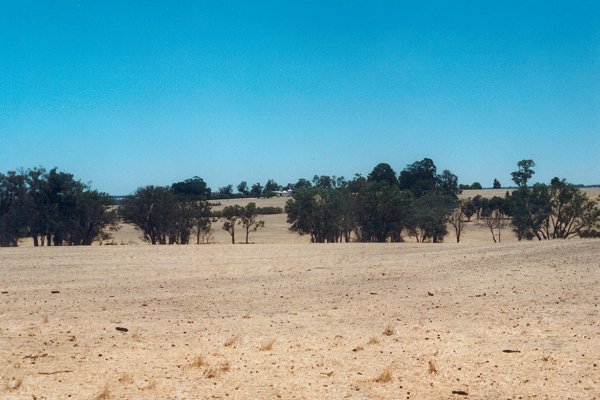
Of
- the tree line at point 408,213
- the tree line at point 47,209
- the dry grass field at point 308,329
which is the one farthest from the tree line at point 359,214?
the dry grass field at point 308,329

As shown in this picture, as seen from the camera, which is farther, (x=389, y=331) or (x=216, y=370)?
(x=389, y=331)

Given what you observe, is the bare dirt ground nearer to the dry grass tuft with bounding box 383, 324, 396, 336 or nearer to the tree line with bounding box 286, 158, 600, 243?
the dry grass tuft with bounding box 383, 324, 396, 336

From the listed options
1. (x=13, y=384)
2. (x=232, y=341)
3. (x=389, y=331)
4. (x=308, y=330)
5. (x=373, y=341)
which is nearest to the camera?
(x=13, y=384)

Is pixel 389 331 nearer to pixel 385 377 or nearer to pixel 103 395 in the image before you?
pixel 385 377

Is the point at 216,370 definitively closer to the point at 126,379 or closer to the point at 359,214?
the point at 126,379

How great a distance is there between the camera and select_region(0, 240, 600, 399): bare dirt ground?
7.68 m

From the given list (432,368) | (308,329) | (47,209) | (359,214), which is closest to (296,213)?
(359,214)

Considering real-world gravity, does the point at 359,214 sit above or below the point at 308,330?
above

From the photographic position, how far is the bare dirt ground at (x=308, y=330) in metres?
7.68

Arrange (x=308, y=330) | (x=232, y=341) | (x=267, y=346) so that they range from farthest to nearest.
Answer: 1. (x=308, y=330)
2. (x=232, y=341)
3. (x=267, y=346)

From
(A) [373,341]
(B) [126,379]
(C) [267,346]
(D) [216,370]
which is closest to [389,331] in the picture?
(A) [373,341]

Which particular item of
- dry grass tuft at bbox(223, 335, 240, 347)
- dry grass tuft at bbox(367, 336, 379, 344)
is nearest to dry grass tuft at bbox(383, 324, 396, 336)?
dry grass tuft at bbox(367, 336, 379, 344)

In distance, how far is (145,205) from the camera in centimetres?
4538

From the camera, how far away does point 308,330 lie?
11188 mm
